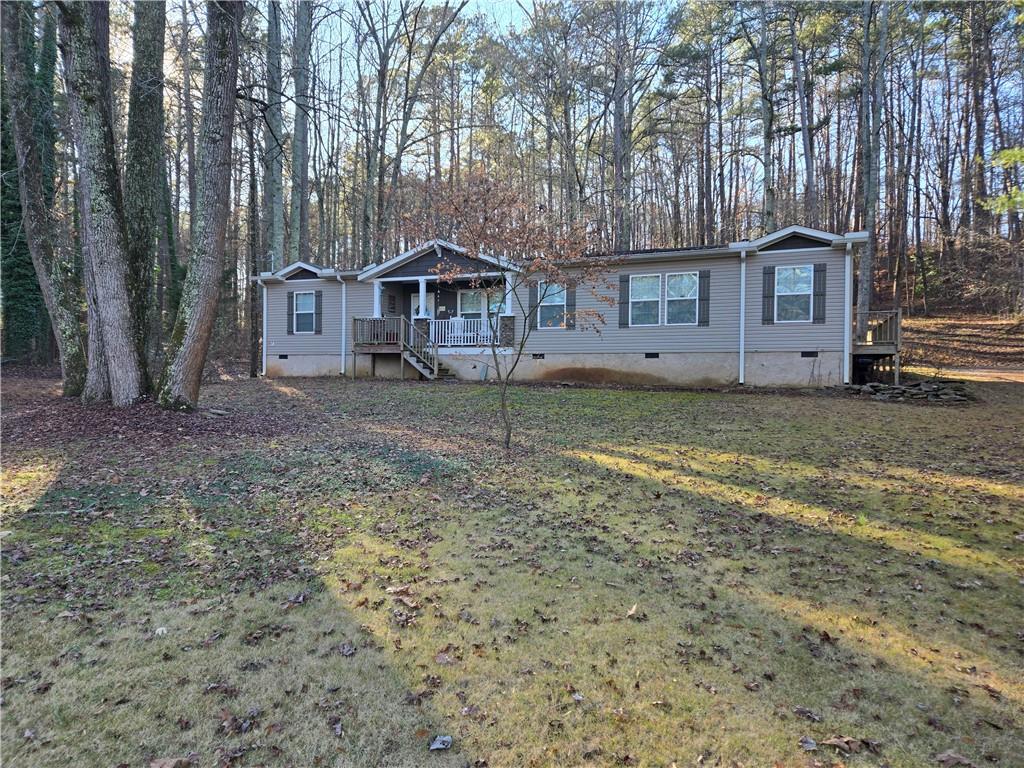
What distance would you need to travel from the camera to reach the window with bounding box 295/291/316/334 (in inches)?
707

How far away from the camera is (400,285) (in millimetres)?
17828

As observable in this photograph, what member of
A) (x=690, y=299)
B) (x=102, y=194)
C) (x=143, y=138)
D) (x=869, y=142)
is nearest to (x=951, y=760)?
(x=102, y=194)

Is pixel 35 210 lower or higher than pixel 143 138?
lower

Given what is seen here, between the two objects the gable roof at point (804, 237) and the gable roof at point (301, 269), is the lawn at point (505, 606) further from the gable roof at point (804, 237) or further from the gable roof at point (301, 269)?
the gable roof at point (301, 269)

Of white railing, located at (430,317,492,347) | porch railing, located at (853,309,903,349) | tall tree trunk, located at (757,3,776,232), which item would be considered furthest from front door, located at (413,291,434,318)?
porch railing, located at (853,309,903,349)

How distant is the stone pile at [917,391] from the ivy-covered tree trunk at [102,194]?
46.6ft

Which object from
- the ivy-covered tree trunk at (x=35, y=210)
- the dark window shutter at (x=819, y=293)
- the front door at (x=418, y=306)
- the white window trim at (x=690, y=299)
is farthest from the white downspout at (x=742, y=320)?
the ivy-covered tree trunk at (x=35, y=210)

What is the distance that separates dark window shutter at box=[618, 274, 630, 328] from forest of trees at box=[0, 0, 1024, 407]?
2.87 m

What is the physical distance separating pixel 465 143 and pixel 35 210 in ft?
63.1

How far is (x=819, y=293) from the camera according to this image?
1303 cm

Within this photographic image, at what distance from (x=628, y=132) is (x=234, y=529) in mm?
22668

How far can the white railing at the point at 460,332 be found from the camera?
53.3ft

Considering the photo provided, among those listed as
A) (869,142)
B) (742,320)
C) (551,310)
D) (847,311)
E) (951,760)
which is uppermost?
(869,142)

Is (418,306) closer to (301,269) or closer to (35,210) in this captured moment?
(301,269)
